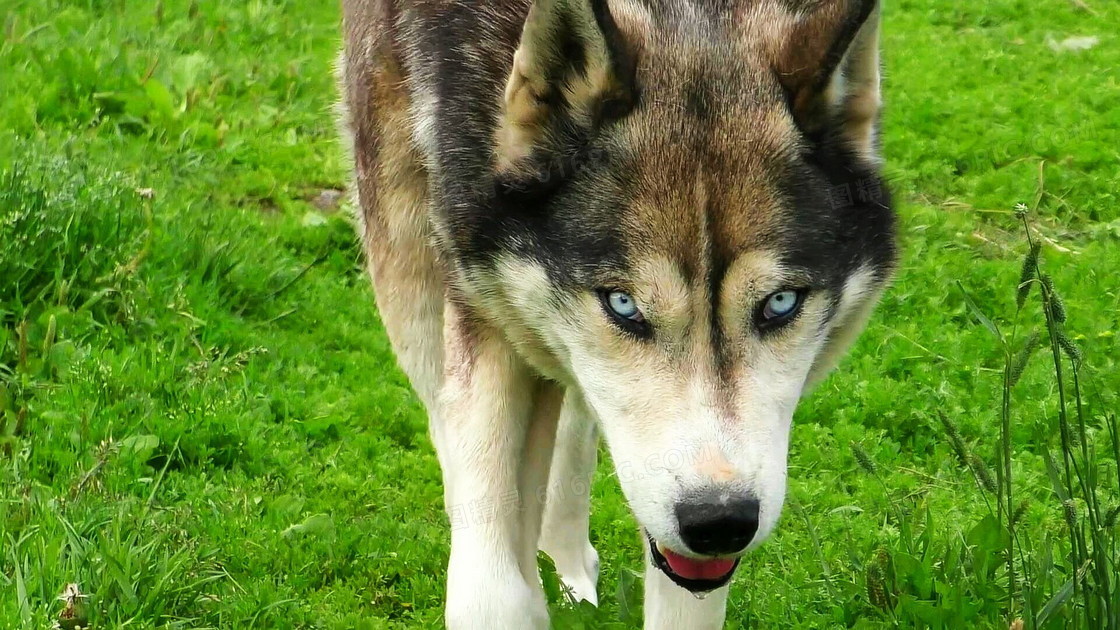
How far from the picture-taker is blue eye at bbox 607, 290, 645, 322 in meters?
3.14

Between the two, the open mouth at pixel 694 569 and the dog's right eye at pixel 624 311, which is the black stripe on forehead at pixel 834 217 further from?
the open mouth at pixel 694 569

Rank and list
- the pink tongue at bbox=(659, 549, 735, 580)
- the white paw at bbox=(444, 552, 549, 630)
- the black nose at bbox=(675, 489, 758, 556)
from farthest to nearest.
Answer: the white paw at bbox=(444, 552, 549, 630)
the pink tongue at bbox=(659, 549, 735, 580)
the black nose at bbox=(675, 489, 758, 556)

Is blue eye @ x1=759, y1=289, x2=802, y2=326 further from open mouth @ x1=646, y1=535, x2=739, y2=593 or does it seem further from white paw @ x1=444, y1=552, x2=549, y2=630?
white paw @ x1=444, y1=552, x2=549, y2=630

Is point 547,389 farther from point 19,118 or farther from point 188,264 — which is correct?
point 19,118

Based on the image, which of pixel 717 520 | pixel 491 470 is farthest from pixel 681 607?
pixel 717 520

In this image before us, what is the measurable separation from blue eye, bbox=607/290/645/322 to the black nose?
462 mm

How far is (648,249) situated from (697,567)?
0.80 metres

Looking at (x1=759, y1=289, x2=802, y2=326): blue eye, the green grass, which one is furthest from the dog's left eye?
the green grass

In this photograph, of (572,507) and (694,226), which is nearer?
(694,226)

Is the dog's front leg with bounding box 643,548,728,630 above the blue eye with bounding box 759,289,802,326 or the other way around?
the other way around

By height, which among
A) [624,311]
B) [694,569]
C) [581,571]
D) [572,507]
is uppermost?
[624,311]

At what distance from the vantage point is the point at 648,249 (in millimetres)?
3139

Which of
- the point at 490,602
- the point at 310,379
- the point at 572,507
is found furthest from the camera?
the point at 310,379

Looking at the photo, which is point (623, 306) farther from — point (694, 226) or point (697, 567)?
point (697, 567)
